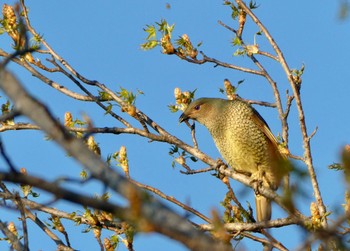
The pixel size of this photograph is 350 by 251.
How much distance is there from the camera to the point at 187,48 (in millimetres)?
6305

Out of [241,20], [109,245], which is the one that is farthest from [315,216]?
[241,20]

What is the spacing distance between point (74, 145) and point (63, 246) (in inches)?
135

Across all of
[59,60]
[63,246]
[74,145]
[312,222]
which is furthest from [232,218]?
[74,145]

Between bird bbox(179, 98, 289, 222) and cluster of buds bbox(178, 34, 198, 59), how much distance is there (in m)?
1.23

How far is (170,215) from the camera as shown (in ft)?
6.38

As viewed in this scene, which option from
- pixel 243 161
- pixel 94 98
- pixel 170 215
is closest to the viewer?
pixel 170 215

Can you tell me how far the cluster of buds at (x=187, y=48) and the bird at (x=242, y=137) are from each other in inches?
48.6

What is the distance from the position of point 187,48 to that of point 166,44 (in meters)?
0.24

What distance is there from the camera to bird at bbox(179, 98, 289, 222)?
25.6 feet

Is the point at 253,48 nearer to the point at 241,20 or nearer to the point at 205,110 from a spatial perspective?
the point at 241,20

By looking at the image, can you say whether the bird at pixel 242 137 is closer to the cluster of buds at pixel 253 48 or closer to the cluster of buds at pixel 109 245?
the cluster of buds at pixel 253 48

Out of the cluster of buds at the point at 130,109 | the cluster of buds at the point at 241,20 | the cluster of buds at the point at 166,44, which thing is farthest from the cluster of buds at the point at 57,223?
the cluster of buds at the point at 241,20

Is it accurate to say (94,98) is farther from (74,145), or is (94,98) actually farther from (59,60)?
(74,145)

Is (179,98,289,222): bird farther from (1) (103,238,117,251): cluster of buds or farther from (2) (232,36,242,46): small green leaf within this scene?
(1) (103,238,117,251): cluster of buds
